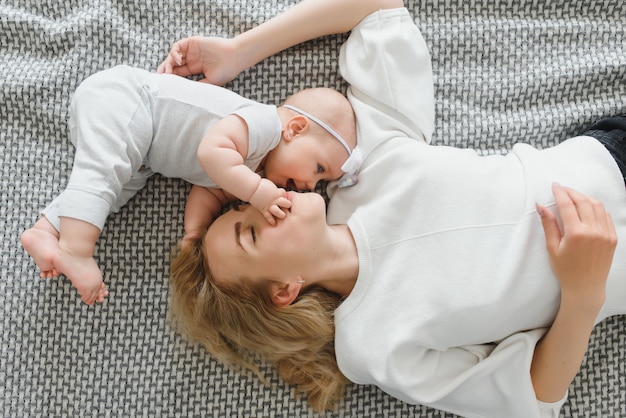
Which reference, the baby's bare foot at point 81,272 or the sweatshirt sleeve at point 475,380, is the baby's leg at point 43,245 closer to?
the baby's bare foot at point 81,272

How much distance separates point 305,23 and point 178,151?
0.40m

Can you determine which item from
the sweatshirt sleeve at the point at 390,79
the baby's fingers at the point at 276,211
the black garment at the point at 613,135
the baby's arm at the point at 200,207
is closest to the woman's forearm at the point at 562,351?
the black garment at the point at 613,135

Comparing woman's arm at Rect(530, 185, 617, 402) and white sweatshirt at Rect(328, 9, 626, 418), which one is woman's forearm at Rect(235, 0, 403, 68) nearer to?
white sweatshirt at Rect(328, 9, 626, 418)

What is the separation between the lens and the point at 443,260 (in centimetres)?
122

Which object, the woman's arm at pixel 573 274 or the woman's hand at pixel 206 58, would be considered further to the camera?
the woman's hand at pixel 206 58

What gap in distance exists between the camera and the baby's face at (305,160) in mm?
1235

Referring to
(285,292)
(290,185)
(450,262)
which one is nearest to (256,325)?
(285,292)

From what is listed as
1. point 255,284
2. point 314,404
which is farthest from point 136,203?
point 314,404

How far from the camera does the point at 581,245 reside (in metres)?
1.17

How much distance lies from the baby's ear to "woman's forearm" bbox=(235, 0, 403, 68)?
8.3 inches

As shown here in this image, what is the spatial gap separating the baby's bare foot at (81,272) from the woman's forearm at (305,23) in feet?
1.82

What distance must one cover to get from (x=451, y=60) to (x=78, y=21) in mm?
852

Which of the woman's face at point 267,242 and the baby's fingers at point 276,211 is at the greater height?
the baby's fingers at point 276,211

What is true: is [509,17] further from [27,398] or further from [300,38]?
[27,398]
